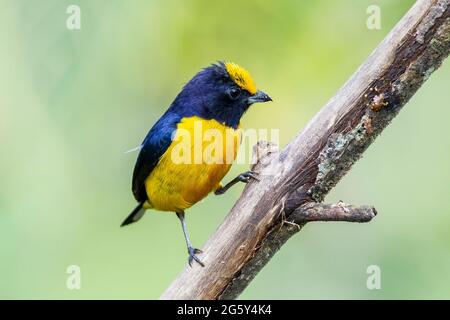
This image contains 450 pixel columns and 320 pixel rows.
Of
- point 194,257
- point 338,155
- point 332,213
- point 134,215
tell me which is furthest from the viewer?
point 134,215

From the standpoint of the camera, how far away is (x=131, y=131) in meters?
4.86

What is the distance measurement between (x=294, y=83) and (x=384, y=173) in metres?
0.87

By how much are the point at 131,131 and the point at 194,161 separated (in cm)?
104

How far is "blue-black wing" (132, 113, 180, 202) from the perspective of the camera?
4191mm

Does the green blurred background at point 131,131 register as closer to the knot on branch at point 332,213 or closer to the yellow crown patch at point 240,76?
the yellow crown patch at point 240,76

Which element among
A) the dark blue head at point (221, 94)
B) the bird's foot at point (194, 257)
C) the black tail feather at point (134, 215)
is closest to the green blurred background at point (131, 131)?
the black tail feather at point (134, 215)

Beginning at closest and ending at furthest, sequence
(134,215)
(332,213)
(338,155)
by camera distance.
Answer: (332,213), (338,155), (134,215)

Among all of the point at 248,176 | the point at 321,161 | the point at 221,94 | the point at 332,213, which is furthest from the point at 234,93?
the point at 332,213

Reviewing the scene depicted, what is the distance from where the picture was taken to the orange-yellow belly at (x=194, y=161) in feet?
13.0

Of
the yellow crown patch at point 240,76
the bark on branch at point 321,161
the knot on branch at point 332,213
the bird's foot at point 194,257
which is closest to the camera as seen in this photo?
the knot on branch at point 332,213

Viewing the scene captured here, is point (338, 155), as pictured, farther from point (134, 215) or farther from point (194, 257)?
point (134, 215)

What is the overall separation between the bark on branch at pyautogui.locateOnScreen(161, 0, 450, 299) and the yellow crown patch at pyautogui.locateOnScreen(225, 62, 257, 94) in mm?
881
